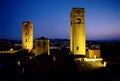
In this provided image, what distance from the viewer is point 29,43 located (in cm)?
4091

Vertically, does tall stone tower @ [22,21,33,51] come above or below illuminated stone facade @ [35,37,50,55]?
above

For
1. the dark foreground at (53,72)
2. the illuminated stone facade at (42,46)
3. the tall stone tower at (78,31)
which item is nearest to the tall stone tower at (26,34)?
the illuminated stone facade at (42,46)

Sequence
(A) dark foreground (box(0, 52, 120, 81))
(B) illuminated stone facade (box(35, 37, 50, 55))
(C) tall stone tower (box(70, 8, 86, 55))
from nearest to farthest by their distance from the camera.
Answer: (A) dark foreground (box(0, 52, 120, 81)), (C) tall stone tower (box(70, 8, 86, 55)), (B) illuminated stone facade (box(35, 37, 50, 55))

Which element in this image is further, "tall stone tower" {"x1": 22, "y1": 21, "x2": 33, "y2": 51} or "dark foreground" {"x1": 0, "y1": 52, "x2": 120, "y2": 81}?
"tall stone tower" {"x1": 22, "y1": 21, "x2": 33, "y2": 51}

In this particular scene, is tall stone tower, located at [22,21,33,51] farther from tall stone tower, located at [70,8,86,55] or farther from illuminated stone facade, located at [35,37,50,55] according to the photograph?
tall stone tower, located at [70,8,86,55]

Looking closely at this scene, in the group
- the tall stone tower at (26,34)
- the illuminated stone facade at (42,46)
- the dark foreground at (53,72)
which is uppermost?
the tall stone tower at (26,34)

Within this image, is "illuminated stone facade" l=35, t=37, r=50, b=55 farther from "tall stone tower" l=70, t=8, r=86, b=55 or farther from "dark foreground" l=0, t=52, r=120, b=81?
"dark foreground" l=0, t=52, r=120, b=81

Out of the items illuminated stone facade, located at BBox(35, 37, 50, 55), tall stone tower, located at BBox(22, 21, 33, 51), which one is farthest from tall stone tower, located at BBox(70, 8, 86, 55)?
Answer: tall stone tower, located at BBox(22, 21, 33, 51)

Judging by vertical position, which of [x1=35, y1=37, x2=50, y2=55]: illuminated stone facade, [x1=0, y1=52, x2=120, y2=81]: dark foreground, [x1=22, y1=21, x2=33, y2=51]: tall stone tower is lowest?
[x1=0, y1=52, x2=120, y2=81]: dark foreground

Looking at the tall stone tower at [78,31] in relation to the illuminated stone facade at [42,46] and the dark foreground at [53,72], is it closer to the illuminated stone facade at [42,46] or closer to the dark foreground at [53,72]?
the illuminated stone facade at [42,46]

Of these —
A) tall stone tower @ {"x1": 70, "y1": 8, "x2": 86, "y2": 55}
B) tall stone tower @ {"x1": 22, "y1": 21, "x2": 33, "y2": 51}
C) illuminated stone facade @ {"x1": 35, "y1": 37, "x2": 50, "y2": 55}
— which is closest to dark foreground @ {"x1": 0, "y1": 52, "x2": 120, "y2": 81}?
tall stone tower @ {"x1": 70, "y1": 8, "x2": 86, "y2": 55}

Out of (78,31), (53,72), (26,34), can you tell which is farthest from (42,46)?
(53,72)

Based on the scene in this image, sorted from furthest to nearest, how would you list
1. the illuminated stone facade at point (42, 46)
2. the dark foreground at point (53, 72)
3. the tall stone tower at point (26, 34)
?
1. the tall stone tower at point (26, 34)
2. the illuminated stone facade at point (42, 46)
3. the dark foreground at point (53, 72)

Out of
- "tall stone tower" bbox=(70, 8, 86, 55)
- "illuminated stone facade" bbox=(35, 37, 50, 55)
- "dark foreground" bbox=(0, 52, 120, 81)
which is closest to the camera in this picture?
"dark foreground" bbox=(0, 52, 120, 81)
